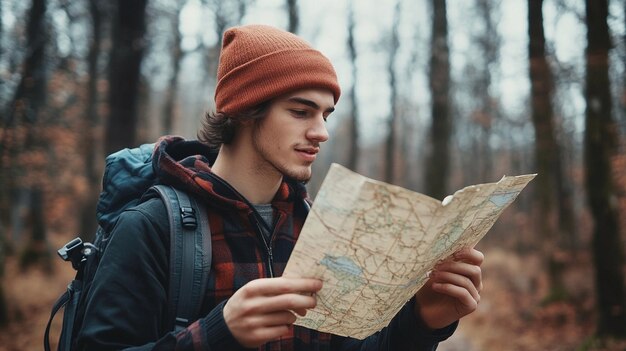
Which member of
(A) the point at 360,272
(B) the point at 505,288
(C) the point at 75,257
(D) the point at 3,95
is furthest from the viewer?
(B) the point at 505,288

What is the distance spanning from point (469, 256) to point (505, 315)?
424 inches

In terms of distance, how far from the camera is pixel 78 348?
58.6 inches

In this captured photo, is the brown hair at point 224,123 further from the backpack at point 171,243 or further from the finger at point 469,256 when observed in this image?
the finger at point 469,256

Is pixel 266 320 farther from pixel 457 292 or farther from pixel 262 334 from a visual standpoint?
pixel 457 292

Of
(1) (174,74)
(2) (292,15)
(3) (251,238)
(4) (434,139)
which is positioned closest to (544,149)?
(4) (434,139)

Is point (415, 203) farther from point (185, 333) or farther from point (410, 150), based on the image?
point (410, 150)

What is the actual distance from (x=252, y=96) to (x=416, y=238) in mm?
921

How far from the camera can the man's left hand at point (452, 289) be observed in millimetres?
1692

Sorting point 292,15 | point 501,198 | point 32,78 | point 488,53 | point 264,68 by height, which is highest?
point 488,53

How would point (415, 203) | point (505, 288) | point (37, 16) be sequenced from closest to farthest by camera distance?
point (415, 203) < point (37, 16) < point (505, 288)

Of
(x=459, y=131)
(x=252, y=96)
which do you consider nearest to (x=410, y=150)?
(x=459, y=131)

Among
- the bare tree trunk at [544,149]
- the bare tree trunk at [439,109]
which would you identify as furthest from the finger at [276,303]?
the bare tree trunk at [544,149]

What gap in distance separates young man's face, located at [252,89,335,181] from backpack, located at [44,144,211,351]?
357mm

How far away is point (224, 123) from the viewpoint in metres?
2.10
